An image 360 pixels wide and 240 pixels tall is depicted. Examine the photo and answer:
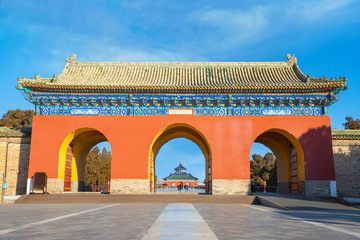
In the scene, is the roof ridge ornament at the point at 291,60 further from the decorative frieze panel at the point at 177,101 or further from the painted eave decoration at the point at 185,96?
the decorative frieze panel at the point at 177,101

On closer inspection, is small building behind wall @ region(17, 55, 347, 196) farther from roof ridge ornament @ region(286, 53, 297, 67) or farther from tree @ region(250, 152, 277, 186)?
tree @ region(250, 152, 277, 186)

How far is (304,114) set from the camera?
48.5 feet

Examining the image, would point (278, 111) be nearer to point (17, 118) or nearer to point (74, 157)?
point (74, 157)

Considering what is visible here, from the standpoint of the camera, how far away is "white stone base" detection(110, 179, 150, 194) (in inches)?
559

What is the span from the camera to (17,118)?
29109 millimetres

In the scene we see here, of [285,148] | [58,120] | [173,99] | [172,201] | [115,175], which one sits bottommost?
[172,201]

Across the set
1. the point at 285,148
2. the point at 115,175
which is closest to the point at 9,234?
the point at 115,175

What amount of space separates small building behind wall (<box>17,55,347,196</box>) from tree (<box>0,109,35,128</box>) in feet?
51.1

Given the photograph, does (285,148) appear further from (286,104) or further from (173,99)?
(173,99)

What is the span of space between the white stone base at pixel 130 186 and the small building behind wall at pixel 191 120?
1.7 inches

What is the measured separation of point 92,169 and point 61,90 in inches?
800

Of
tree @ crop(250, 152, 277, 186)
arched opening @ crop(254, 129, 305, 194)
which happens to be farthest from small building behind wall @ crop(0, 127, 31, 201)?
tree @ crop(250, 152, 277, 186)

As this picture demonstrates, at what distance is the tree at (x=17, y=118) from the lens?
28.5 m

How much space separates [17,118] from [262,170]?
25.3 meters
